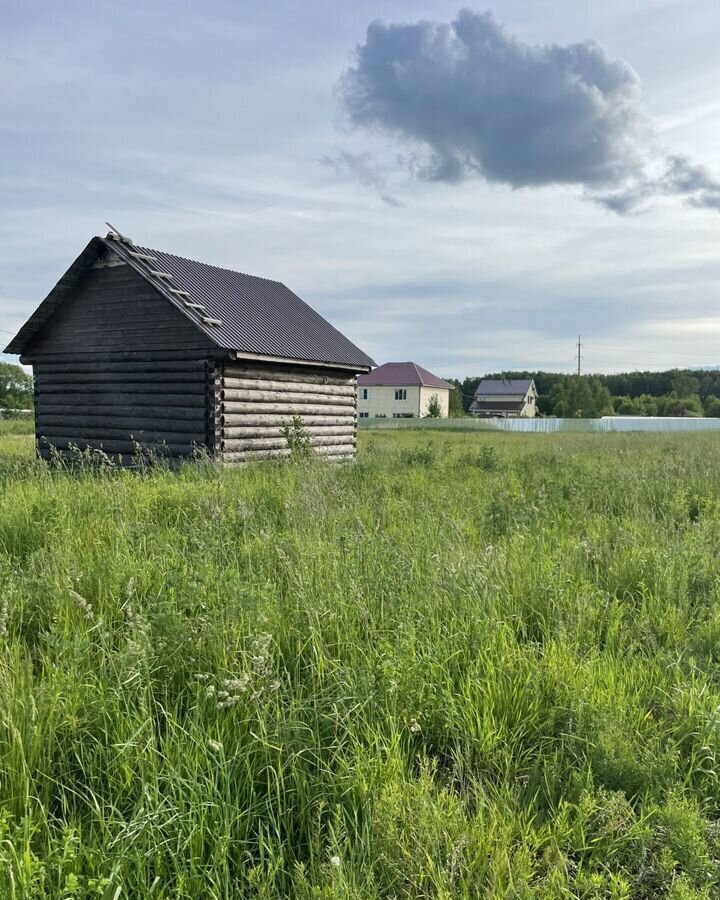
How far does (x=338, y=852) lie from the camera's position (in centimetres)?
204

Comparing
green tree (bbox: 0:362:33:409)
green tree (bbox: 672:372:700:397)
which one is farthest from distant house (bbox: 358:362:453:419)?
green tree (bbox: 672:372:700:397)

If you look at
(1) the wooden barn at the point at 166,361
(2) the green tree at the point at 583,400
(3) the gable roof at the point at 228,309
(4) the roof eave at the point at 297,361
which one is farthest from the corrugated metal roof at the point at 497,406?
(1) the wooden barn at the point at 166,361

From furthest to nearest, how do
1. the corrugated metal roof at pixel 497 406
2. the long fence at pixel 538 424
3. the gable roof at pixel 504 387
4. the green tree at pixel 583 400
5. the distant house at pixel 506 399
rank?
the gable roof at pixel 504 387 → the corrugated metal roof at pixel 497 406 → the distant house at pixel 506 399 → the green tree at pixel 583 400 → the long fence at pixel 538 424

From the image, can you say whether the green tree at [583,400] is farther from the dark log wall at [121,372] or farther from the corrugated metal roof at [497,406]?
the dark log wall at [121,372]

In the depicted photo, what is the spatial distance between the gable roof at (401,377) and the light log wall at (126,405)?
58275 mm

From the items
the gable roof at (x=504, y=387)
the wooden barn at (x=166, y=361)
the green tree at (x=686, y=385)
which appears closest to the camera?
the wooden barn at (x=166, y=361)

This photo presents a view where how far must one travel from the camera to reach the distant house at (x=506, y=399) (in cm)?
9350

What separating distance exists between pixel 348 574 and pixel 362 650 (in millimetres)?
896

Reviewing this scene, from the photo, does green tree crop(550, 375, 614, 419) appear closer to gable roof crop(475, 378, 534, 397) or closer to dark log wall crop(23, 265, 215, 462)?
gable roof crop(475, 378, 534, 397)

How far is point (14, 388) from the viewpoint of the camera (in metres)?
80.4

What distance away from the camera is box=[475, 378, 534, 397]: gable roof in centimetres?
9569

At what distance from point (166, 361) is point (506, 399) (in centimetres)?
8670

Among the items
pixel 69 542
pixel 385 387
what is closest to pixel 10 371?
pixel 385 387

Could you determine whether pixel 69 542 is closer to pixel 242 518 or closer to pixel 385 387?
pixel 242 518
